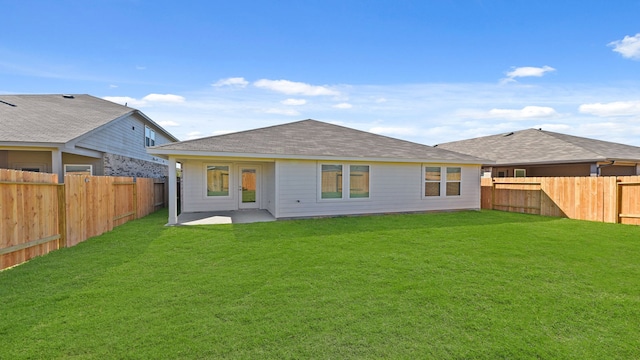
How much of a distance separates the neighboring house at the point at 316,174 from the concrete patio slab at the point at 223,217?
0.46 m

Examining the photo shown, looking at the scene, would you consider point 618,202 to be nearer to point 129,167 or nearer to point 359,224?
point 359,224

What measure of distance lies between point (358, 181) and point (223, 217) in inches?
208

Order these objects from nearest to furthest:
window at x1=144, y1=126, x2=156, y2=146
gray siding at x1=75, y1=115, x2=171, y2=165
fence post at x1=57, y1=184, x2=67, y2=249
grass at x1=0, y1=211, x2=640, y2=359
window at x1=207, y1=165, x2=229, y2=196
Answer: grass at x1=0, y1=211, x2=640, y2=359 < fence post at x1=57, y1=184, x2=67, y2=249 < gray siding at x1=75, y1=115, x2=171, y2=165 < window at x1=207, y1=165, x2=229, y2=196 < window at x1=144, y1=126, x2=156, y2=146

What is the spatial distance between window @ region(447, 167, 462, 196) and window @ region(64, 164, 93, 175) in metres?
15.7

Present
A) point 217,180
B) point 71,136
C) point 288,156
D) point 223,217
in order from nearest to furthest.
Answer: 1. point 288,156
2. point 71,136
3. point 223,217
4. point 217,180

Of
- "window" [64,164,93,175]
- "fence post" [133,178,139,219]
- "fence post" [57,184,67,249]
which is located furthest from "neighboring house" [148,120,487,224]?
"window" [64,164,93,175]

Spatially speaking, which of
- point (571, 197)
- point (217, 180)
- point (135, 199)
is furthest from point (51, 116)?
point (571, 197)

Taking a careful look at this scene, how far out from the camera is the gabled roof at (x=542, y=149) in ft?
47.3

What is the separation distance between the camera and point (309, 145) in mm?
11453

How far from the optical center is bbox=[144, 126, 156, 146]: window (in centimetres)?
1761

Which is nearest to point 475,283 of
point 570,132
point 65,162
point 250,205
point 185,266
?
point 185,266

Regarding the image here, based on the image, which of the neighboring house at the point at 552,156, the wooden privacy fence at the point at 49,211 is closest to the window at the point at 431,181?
the neighboring house at the point at 552,156

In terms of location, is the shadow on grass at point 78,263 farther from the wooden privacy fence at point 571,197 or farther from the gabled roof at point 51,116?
the wooden privacy fence at point 571,197

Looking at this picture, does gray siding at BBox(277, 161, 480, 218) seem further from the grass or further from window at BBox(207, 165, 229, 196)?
the grass
